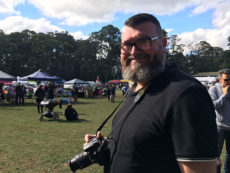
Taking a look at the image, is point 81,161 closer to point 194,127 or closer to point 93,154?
point 93,154

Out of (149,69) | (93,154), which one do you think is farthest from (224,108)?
(93,154)

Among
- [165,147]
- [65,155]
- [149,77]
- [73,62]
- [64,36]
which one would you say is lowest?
[65,155]

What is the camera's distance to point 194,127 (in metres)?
1.04

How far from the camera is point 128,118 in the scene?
1.38m

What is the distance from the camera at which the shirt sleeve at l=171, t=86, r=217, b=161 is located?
1.04m

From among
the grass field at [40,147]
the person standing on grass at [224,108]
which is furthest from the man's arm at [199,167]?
the grass field at [40,147]

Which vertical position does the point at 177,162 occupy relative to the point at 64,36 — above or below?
below

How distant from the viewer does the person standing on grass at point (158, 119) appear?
3.46ft

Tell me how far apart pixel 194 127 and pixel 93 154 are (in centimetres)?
88

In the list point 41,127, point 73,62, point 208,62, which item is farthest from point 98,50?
point 41,127

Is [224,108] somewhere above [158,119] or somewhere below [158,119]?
below

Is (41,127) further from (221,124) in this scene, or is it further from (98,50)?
(98,50)

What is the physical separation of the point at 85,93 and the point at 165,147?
28.5m

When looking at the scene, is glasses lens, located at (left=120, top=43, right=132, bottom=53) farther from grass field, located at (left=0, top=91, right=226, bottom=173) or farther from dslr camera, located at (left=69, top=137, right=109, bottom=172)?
grass field, located at (left=0, top=91, right=226, bottom=173)
